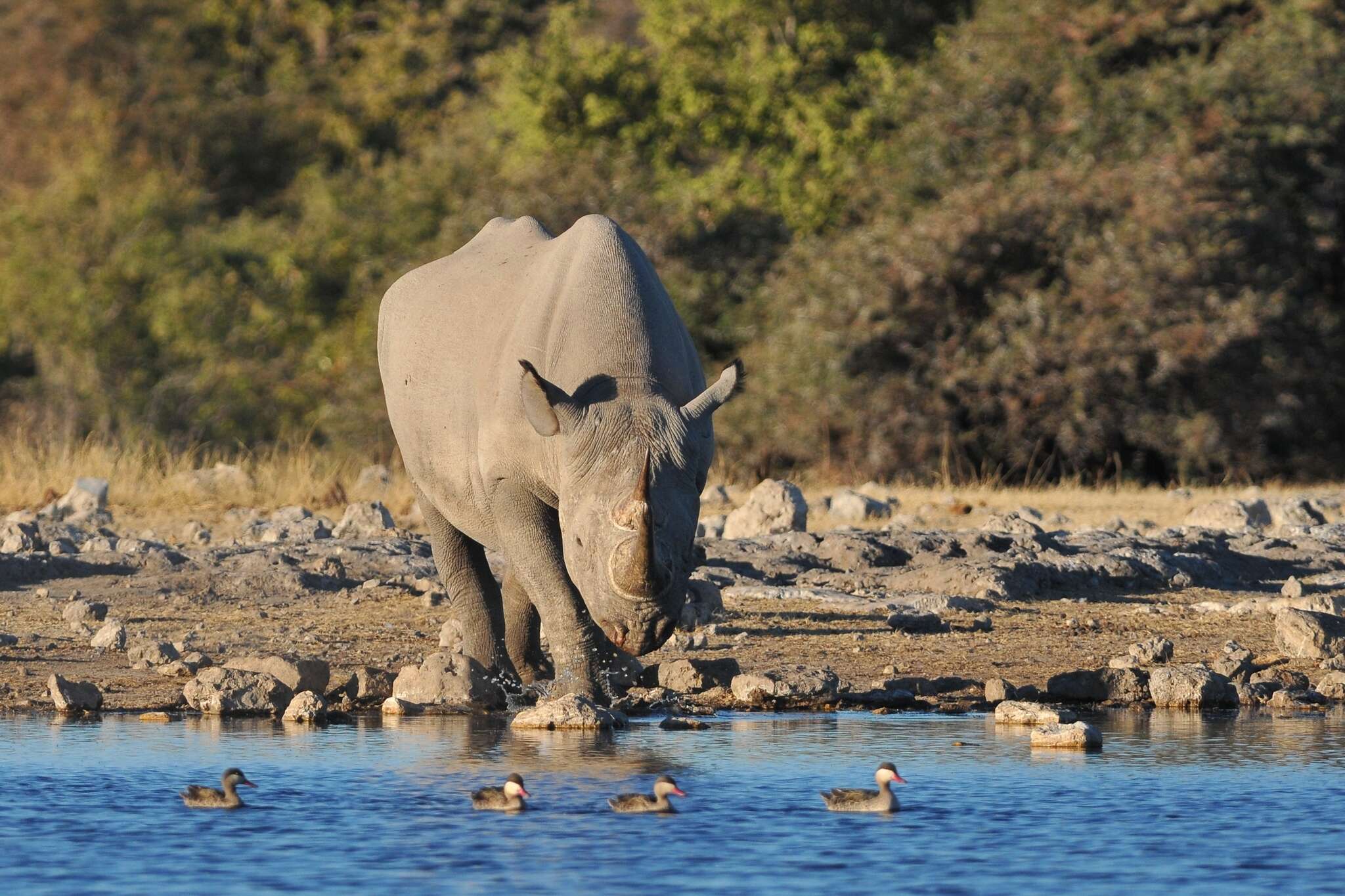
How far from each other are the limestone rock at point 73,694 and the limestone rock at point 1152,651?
457 centimetres

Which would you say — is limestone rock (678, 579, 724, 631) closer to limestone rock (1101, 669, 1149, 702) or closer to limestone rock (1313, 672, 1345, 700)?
limestone rock (1101, 669, 1149, 702)

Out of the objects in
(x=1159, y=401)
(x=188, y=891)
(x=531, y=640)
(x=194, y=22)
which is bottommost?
(x=188, y=891)

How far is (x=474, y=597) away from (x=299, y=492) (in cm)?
811

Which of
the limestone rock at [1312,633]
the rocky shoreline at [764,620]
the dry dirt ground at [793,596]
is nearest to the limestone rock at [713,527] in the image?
the rocky shoreline at [764,620]

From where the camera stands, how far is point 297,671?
8.56 metres

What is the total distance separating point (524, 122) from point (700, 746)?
18.9 metres

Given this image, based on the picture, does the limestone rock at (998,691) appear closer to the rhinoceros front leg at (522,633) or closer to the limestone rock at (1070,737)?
the limestone rock at (1070,737)

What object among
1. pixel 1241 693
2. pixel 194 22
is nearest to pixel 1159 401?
pixel 1241 693

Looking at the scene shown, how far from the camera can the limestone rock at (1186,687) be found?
8.76 metres

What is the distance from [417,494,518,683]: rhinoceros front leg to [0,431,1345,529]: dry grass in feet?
21.3

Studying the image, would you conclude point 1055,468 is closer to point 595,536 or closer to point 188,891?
point 595,536

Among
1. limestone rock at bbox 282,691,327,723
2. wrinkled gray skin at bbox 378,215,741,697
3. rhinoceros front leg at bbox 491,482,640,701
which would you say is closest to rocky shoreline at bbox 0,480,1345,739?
limestone rock at bbox 282,691,327,723

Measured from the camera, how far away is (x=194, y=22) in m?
32.8

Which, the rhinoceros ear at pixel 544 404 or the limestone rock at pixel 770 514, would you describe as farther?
the limestone rock at pixel 770 514
